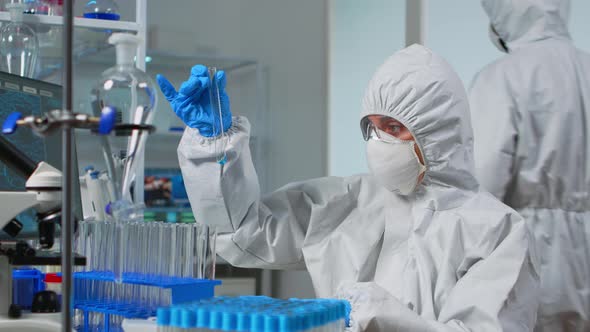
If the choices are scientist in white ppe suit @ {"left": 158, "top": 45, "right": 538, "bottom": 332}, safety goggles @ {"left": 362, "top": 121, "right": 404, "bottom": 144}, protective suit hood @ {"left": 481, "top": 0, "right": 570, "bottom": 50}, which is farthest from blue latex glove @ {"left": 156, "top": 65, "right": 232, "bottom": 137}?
protective suit hood @ {"left": 481, "top": 0, "right": 570, "bottom": 50}

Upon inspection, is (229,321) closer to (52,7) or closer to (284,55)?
(52,7)

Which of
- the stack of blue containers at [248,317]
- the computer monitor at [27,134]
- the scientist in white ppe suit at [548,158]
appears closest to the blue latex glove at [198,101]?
the computer monitor at [27,134]

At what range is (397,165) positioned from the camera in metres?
1.66

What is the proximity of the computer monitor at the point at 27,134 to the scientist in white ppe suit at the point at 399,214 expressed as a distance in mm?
266

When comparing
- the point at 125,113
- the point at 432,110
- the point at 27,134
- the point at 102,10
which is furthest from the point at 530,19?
the point at 125,113

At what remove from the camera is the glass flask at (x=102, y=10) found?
1796 mm

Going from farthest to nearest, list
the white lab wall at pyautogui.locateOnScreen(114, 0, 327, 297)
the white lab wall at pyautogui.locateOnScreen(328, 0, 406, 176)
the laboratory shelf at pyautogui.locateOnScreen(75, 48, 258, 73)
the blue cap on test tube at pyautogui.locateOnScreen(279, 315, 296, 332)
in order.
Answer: the white lab wall at pyautogui.locateOnScreen(114, 0, 327, 297), the laboratory shelf at pyautogui.locateOnScreen(75, 48, 258, 73), the white lab wall at pyautogui.locateOnScreen(328, 0, 406, 176), the blue cap on test tube at pyautogui.locateOnScreen(279, 315, 296, 332)

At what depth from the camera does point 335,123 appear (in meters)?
4.64

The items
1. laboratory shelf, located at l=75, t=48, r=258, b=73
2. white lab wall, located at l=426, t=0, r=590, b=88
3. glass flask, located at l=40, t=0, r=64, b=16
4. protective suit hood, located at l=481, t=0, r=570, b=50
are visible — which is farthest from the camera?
laboratory shelf, located at l=75, t=48, r=258, b=73

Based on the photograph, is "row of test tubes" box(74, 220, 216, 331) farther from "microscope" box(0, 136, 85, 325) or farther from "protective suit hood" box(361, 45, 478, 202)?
"protective suit hood" box(361, 45, 478, 202)

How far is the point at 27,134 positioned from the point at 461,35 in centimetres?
257

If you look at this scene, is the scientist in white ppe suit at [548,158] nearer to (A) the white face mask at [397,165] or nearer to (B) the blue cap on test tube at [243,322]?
(A) the white face mask at [397,165]

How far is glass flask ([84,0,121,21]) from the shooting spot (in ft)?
5.89

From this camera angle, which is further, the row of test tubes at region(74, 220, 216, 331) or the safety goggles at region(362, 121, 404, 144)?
the safety goggles at region(362, 121, 404, 144)
